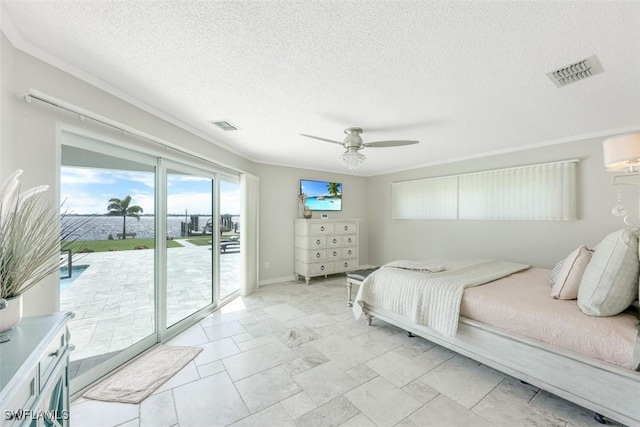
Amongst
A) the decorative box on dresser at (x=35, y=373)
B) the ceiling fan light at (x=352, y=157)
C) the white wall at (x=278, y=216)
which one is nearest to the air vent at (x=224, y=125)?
the ceiling fan light at (x=352, y=157)

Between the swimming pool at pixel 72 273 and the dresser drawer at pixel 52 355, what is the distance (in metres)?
0.77

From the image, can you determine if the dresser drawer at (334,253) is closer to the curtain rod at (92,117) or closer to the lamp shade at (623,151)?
the curtain rod at (92,117)

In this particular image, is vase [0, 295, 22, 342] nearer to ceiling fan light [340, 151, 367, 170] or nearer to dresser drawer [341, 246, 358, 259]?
ceiling fan light [340, 151, 367, 170]

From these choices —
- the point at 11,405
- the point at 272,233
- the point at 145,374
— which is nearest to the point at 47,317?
the point at 11,405

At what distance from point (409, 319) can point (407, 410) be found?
0.99 m

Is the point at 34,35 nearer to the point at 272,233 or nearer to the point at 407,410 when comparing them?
the point at 407,410

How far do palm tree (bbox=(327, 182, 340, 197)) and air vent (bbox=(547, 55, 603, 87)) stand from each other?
4138 mm

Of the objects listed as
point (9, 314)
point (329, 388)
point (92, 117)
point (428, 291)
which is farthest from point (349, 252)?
point (9, 314)

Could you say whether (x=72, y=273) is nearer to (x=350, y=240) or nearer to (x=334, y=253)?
(x=334, y=253)

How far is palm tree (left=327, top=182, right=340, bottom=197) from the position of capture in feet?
18.9

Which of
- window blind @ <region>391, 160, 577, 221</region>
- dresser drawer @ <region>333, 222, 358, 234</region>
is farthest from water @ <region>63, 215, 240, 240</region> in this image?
window blind @ <region>391, 160, 577, 221</region>

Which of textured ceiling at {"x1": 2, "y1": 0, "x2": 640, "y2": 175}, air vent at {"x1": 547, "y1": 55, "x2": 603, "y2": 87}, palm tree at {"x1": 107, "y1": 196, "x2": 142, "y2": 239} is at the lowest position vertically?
palm tree at {"x1": 107, "y1": 196, "x2": 142, "y2": 239}

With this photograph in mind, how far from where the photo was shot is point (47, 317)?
1270mm

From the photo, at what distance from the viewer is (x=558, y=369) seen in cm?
173
